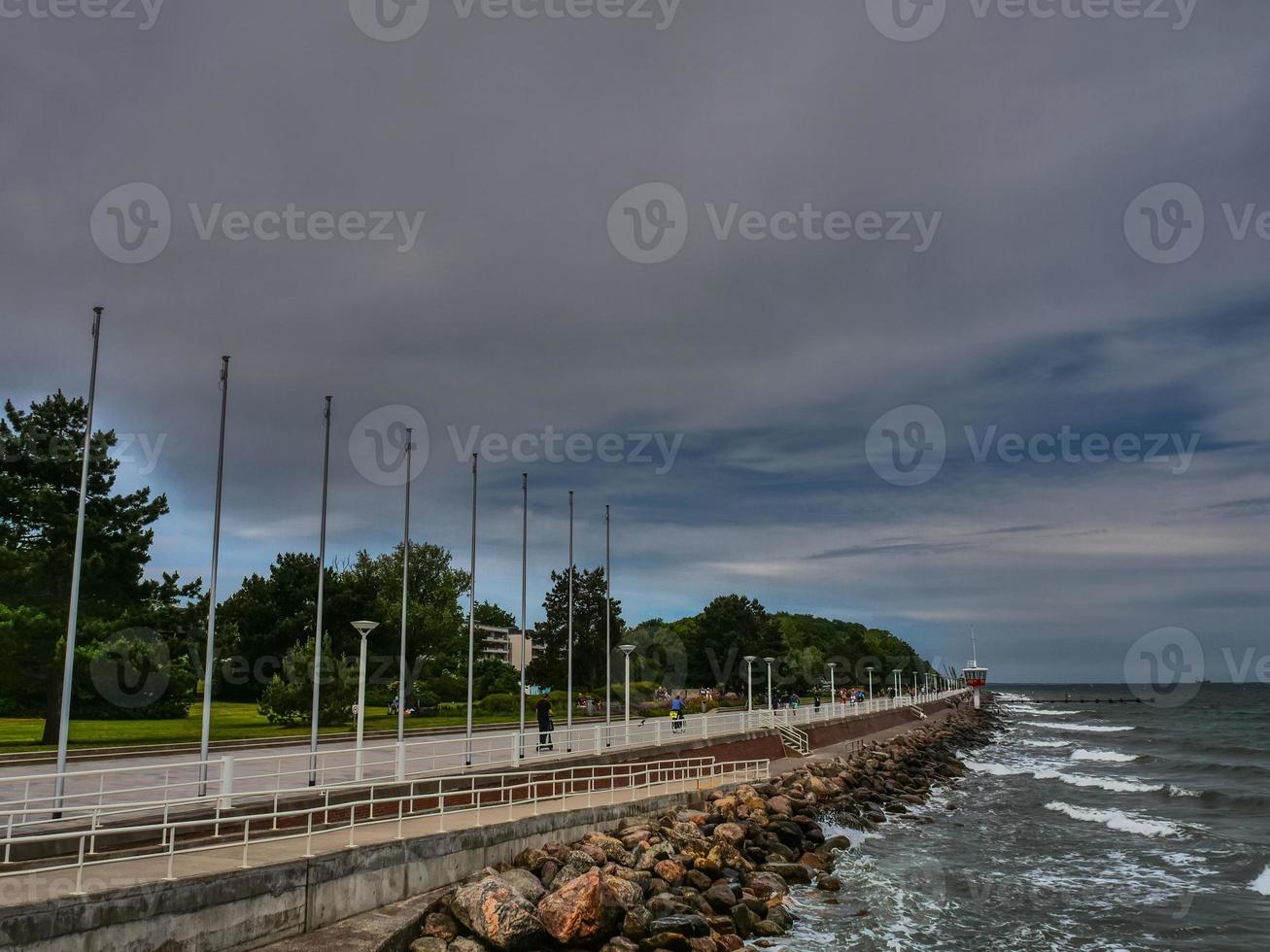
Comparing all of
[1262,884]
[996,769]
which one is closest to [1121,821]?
[1262,884]

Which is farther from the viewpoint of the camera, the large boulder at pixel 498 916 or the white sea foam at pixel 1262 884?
the white sea foam at pixel 1262 884

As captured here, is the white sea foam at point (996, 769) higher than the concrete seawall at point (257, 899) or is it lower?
lower

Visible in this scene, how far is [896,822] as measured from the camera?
34.7 m

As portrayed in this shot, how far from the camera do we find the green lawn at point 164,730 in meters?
36.0

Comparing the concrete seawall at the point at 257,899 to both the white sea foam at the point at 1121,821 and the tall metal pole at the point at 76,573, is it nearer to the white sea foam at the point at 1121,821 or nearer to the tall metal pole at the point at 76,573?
the tall metal pole at the point at 76,573

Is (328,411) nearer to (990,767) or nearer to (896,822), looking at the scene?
(896,822)

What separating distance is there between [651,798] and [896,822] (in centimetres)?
1411

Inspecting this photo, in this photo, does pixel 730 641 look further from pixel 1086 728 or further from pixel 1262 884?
pixel 1262 884

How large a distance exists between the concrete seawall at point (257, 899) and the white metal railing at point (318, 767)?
1.62 metres

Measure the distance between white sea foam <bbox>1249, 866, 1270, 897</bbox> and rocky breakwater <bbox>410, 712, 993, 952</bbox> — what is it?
11.2m

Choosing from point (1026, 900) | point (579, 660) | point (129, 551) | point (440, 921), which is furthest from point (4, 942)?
point (579, 660)

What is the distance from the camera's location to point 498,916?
1529cm

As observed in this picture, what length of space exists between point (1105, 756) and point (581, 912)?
69454 mm

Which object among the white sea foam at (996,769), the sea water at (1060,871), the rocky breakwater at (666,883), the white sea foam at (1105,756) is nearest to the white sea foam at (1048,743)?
the white sea foam at (1105,756)
